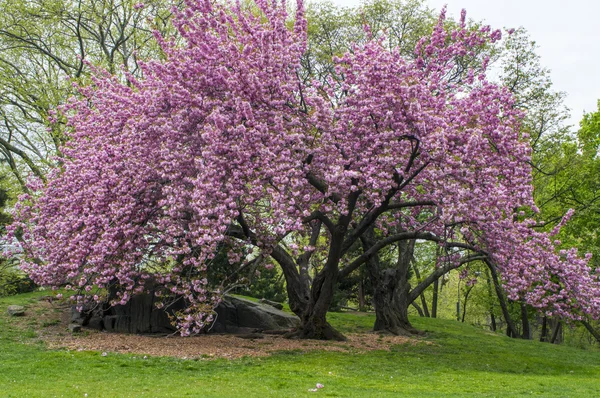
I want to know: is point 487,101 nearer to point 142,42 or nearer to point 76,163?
point 76,163

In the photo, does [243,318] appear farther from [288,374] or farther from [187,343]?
[288,374]

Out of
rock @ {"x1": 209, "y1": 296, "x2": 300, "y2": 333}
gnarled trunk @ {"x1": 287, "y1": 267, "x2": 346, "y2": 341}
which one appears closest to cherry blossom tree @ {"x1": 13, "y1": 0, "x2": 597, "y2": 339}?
gnarled trunk @ {"x1": 287, "y1": 267, "x2": 346, "y2": 341}

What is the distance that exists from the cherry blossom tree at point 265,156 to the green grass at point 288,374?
2210 mm

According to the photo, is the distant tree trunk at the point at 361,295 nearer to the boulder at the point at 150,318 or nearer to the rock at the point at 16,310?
the boulder at the point at 150,318

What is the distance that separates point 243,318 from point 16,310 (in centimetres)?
955

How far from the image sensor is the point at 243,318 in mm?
23828

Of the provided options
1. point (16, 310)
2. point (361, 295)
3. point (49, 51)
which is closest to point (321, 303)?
point (16, 310)

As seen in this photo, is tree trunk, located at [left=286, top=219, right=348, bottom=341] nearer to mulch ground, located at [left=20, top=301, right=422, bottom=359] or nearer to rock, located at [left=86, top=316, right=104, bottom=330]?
mulch ground, located at [left=20, top=301, right=422, bottom=359]

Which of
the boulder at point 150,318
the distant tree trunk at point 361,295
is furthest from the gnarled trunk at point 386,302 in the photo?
the distant tree trunk at point 361,295

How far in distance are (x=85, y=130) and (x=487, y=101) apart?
13474 millimetres

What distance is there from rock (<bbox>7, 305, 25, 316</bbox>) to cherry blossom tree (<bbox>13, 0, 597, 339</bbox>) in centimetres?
647

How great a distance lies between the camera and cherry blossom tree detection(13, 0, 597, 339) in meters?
15.3

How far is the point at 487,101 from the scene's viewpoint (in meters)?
16.2

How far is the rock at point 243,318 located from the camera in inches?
914
